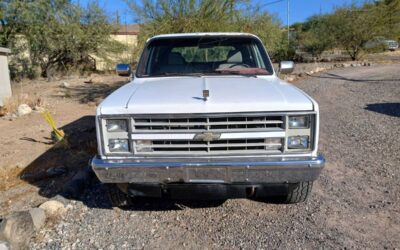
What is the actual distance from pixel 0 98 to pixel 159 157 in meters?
9.84

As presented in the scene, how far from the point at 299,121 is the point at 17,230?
106 inches

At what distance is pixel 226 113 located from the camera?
3186 mm

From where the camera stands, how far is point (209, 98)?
336cm

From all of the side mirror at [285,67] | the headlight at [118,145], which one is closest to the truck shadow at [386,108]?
the side mirror at [285,67]

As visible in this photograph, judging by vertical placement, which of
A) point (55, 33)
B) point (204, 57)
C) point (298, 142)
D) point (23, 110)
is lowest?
point (23, 110)

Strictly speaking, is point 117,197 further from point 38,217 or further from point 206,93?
point 206,93

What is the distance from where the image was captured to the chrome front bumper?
320 centimetres

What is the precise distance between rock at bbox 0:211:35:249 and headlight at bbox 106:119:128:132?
1.19m

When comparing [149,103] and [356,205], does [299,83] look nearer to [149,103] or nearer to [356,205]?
[356,205]

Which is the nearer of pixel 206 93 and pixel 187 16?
pixel 206 93

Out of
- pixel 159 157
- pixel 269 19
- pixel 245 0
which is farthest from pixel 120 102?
pixel 269 19

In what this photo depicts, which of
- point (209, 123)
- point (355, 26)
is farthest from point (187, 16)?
point (355, 26)

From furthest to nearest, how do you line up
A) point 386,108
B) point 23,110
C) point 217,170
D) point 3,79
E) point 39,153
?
1. point 3,79
2. point 23,110
3. point 386,108
4. point 39,153
5. point 217,170

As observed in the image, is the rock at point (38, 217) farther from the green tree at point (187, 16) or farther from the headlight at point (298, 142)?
the green tree at point (187, 16)
